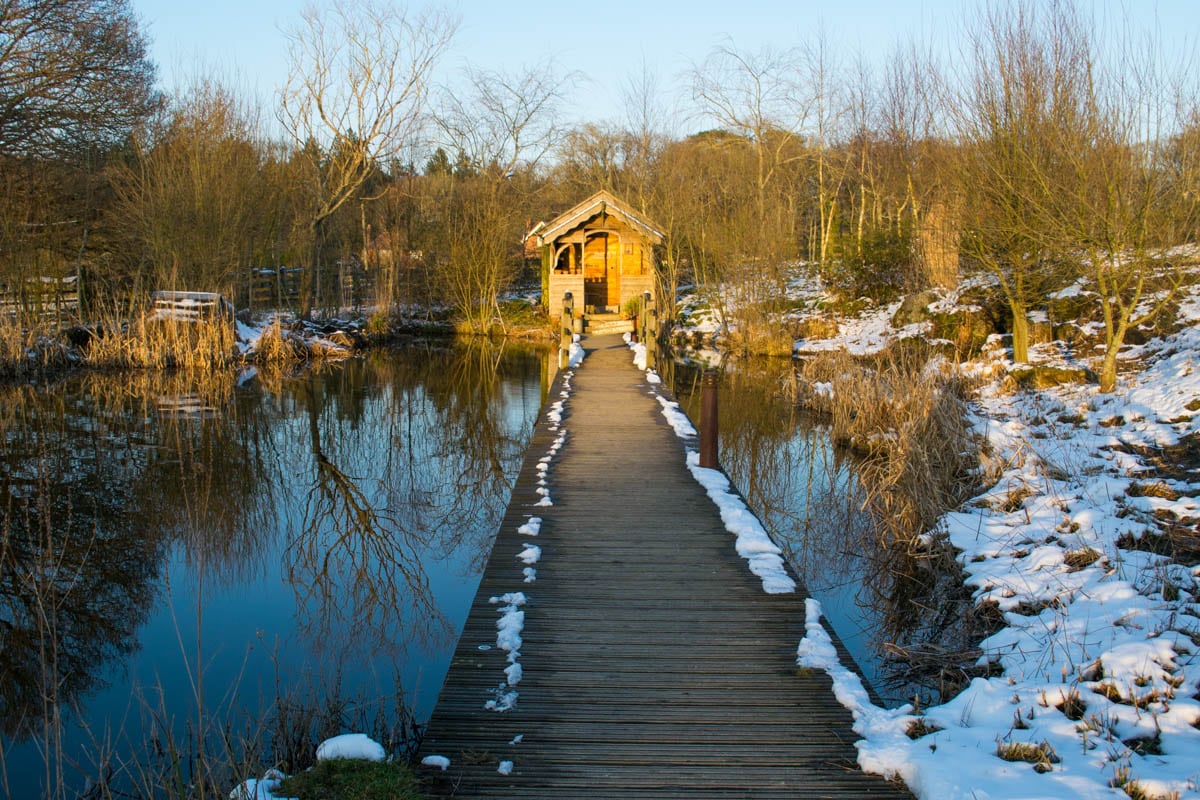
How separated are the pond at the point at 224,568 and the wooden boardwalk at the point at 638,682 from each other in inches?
32.7

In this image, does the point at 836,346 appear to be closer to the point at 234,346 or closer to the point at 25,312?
the point at 234,346

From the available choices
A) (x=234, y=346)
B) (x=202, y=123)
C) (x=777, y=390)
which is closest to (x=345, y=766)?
(x=777, y=390)

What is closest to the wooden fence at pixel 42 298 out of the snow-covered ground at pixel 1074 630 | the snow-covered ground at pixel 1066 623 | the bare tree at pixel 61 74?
the bare tree at pixel 61 74

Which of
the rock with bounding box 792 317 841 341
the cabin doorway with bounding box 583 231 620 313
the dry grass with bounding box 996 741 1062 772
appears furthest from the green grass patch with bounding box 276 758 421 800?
the cabin doorway with bounding box 583 231 620 313

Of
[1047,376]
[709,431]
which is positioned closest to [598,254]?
[1047,376]

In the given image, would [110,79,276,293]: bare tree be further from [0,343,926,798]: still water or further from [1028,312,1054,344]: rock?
[1028,312,1054,344]: rock

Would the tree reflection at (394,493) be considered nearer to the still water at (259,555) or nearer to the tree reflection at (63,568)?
the still water at (259,555)

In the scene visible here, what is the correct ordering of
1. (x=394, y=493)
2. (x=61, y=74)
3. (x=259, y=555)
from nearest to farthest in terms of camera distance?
(x=259, y=555), (x=394, y=493), (x=61, y=74)

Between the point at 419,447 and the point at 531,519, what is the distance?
586cm

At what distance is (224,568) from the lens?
23.9 ft

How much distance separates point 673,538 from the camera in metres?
6.17

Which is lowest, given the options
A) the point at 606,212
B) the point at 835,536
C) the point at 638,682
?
the point at 835,536

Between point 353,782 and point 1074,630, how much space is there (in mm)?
3948

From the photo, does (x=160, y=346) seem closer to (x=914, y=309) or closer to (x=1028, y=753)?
(x=914, y=309)
